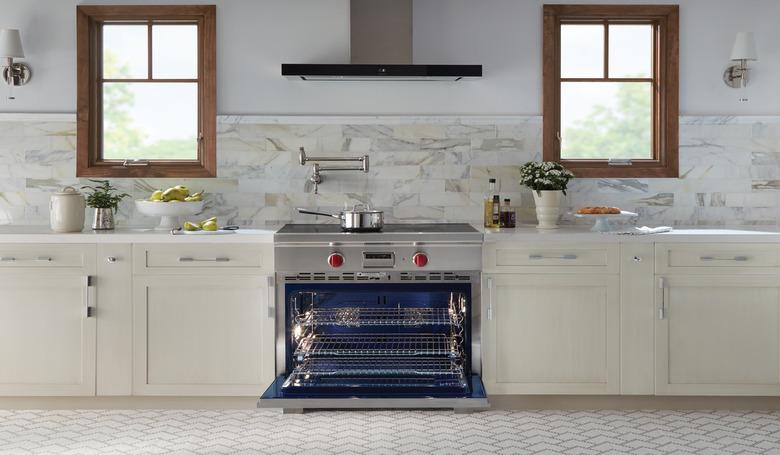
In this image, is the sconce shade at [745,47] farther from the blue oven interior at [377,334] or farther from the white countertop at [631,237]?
the blue oven interior at [377,334]

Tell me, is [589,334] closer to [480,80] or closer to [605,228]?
[605,228]

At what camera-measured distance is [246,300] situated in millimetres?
4207

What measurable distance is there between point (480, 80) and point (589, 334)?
1606mm

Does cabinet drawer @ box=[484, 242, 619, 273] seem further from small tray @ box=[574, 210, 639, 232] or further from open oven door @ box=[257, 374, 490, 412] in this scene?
open oven door @ box=[257, 374, 490, 412]

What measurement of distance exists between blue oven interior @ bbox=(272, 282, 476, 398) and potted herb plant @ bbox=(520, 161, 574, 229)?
731 millimetres

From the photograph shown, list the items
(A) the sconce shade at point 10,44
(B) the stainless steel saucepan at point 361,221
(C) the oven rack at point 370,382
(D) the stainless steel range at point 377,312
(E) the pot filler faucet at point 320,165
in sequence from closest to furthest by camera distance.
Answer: (C) the oven rack at point 370,382, (D) the stainless steel range at point 377,312, (B) the stainless steel saucepan at point 361,221, (A) the sconce shade at point 10,44, (E) the pot filler faucet at point 320,165

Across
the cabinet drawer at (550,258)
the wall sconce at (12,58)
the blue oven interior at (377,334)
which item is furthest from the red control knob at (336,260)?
the wall sconce at (12,58)

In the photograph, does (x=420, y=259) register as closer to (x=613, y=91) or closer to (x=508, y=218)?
(x=508, y=218)

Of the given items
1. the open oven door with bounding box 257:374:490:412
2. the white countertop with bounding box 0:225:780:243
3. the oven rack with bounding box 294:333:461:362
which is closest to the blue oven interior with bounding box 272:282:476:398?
the oven rack with bounding box 294:333:461:362

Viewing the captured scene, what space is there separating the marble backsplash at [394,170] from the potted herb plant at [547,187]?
252 mm

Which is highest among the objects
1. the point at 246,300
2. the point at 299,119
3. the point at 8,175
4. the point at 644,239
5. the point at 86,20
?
the point at 86,20

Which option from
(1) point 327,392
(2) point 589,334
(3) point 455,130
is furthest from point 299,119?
(2) point 589,334

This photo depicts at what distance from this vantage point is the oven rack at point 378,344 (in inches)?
164

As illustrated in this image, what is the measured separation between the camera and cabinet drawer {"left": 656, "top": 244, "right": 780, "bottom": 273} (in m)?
4.16
